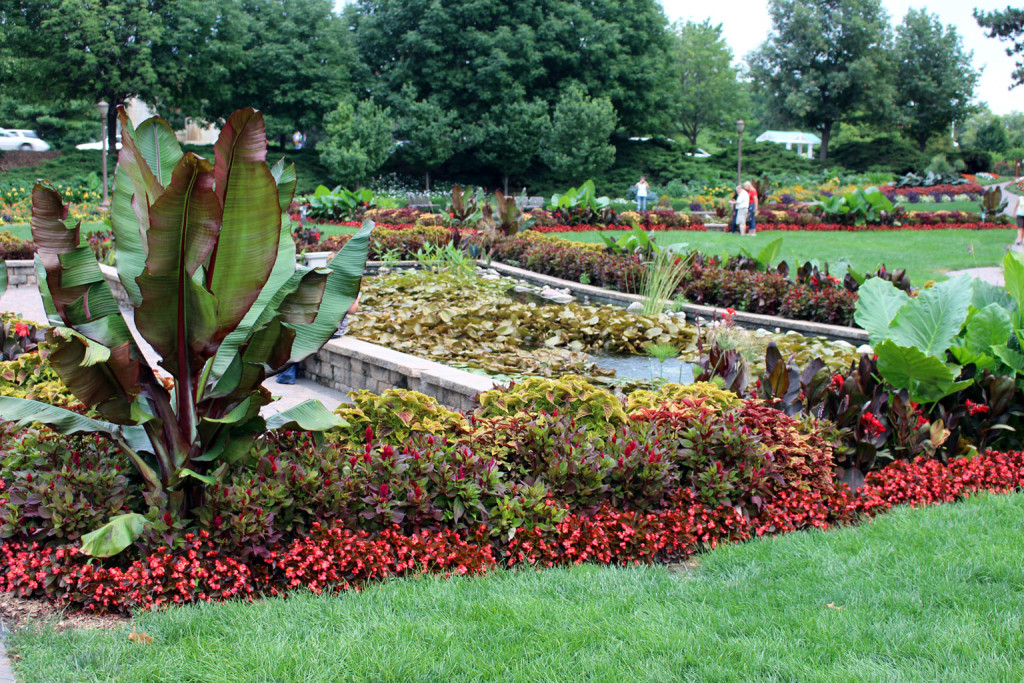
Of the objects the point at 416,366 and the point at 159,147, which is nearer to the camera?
the point at 159,147

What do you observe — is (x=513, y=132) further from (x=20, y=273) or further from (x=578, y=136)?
(x=20, y=273)

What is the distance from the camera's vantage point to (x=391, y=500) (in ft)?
11.5

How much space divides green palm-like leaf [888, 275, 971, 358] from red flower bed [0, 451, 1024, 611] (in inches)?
35.1

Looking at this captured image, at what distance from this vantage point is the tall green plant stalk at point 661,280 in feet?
29.4

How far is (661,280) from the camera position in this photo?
910 cm

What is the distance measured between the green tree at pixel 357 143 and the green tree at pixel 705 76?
2806 centimetres

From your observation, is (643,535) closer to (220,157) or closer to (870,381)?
(870,381)

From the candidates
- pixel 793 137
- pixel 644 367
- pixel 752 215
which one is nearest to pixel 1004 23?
pixel 752 215

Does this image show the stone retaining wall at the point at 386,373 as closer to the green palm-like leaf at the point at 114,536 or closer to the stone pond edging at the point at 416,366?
the stone pond edging at the point at 416,366

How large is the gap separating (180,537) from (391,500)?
83cm

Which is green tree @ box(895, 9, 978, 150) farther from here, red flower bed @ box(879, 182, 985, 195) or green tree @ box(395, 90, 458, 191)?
green tree @ box(395, 90, 458, 191)

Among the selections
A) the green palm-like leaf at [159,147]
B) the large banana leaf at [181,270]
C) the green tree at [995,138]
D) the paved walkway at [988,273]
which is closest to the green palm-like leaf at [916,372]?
the large banana leaf at [181,270]

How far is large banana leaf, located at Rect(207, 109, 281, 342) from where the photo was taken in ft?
9.67

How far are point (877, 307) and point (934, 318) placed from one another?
41 centimetres
